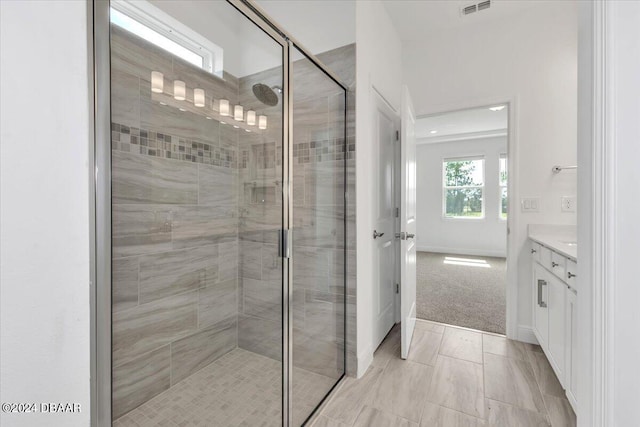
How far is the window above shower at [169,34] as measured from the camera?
40.8 inches

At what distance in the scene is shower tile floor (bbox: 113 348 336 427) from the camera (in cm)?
130

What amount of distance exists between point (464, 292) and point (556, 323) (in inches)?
82.1

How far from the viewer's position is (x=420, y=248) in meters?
7.17

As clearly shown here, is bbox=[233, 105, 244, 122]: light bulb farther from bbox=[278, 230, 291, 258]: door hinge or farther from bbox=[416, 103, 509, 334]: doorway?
bbox=[416, 103, 509, 334]: doorway

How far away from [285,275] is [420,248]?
20.5ft

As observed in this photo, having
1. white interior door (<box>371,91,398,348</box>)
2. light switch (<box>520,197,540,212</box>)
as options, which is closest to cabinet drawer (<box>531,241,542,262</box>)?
light switch (<box>520,197,540,212</box>)

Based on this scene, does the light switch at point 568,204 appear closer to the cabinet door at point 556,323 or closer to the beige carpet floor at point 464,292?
the cabinet door at point 556,323

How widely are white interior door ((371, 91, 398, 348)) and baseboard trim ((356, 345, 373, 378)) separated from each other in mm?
195

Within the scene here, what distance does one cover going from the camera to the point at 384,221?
2621 millimetres

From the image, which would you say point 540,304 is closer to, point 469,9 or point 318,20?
point 469,9

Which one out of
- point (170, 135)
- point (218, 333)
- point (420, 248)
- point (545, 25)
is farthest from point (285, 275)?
point (420, 248)

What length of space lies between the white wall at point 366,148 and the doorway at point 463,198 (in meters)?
2.39

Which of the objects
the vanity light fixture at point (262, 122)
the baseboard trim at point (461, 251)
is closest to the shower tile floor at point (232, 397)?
the vanity light fixture at point (262, 122)
